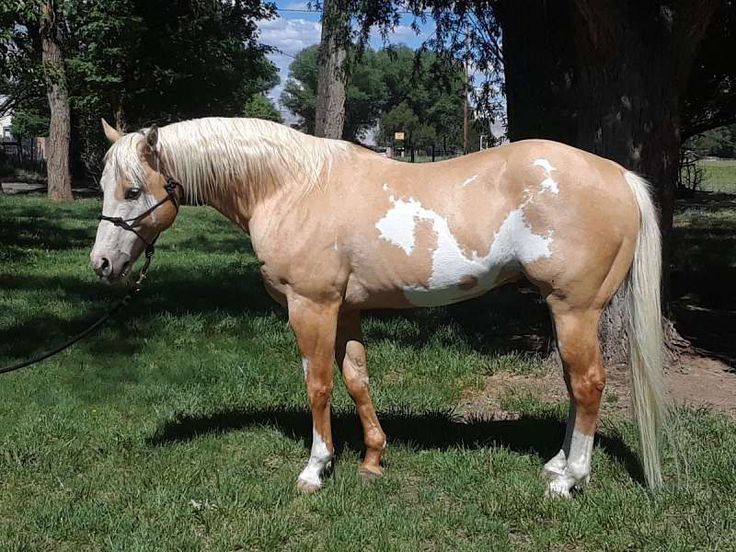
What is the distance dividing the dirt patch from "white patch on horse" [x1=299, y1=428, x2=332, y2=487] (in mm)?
1445

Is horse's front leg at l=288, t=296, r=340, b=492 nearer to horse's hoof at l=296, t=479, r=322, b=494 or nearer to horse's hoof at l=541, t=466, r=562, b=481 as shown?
horse's hoof at l=296, t=479, r=322, b=494

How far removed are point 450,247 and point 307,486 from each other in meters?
1.44

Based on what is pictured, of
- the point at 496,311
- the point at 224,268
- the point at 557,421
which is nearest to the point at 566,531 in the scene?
the point at 557,421

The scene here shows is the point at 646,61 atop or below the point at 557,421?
atop

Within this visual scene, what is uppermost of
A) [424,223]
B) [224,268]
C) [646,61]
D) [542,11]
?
[542,11]

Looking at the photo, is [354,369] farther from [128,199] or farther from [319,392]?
[128,199]

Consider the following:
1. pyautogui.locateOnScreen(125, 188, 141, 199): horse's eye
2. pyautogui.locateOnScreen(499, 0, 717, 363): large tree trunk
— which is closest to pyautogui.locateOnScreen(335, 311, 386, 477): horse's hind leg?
pyautogui.locateOnScreen(125, 188, 141, 199): horse's eye

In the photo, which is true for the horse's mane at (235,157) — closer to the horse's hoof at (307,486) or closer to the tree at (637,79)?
the horse's hoof at (307,486)

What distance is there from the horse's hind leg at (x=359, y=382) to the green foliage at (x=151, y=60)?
1547 cm

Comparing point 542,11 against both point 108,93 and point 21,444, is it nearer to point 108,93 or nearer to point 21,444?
point 21,444

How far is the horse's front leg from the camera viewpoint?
12.0 ft

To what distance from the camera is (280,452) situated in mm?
4336

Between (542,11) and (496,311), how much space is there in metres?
3.09

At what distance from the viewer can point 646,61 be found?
18.0 feet
